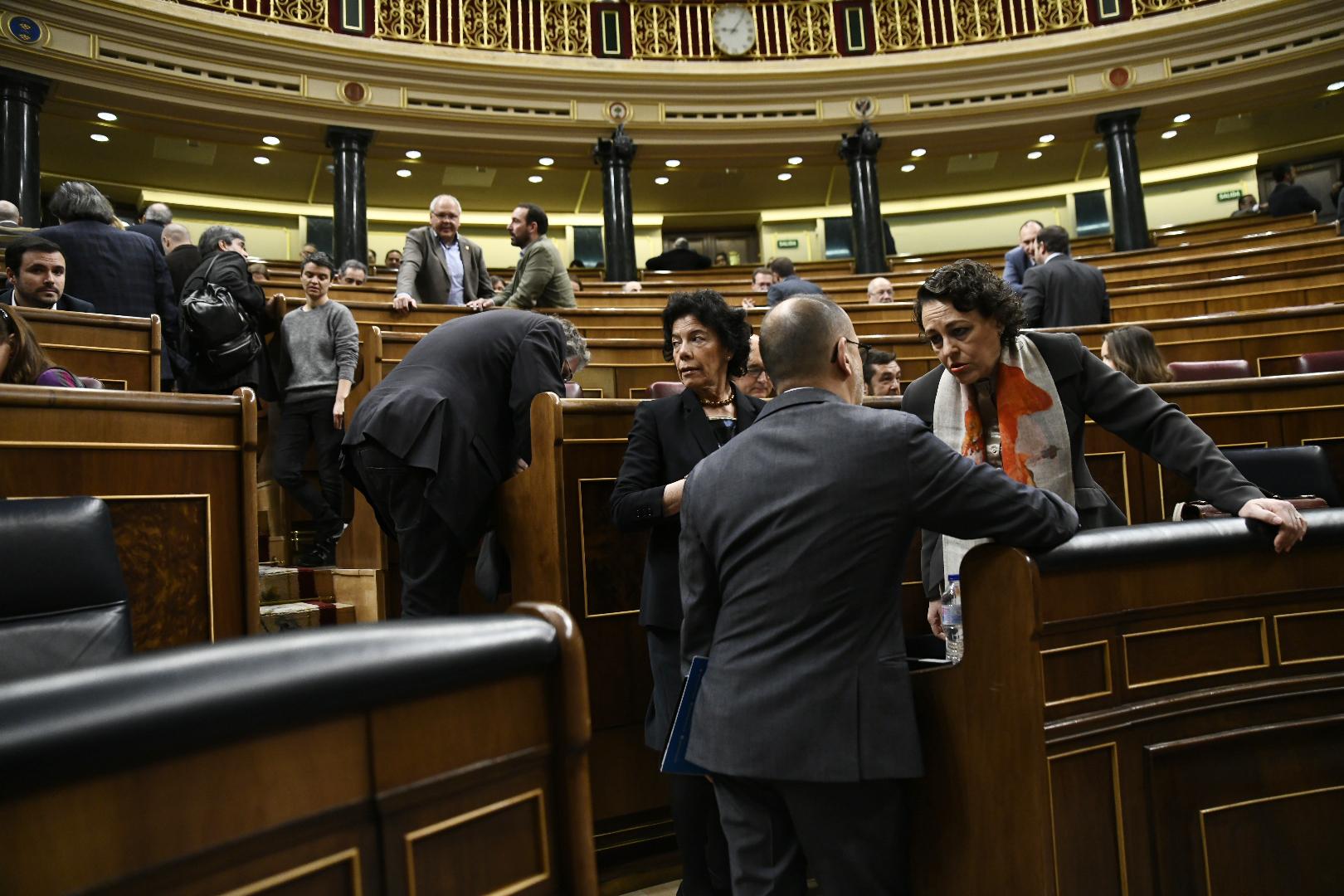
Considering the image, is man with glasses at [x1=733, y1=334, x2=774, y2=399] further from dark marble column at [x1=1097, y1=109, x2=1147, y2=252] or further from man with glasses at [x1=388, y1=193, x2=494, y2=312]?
dark marble column at [x1=1097, y1=109, x2=1147, y2=252]

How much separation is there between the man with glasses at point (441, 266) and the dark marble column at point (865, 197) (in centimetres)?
625

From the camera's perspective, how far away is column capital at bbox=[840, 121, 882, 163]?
10.3m

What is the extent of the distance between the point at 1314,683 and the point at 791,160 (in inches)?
405

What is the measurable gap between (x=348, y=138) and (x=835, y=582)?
31.0 feet

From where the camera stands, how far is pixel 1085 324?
4.63m

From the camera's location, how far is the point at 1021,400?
66.3 inches

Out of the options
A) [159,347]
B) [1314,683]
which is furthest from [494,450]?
[159,347]

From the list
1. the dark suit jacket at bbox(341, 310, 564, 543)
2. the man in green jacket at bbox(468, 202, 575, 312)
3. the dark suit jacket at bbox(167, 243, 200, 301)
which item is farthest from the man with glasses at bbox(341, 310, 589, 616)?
the dark suit jacket at bbox(167, 243, 200, 301)

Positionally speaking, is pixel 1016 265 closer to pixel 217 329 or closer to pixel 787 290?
pixel 787 290

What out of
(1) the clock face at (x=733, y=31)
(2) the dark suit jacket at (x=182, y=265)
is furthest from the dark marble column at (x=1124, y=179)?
(2) the dark suit jacket at (x=182, y=265)

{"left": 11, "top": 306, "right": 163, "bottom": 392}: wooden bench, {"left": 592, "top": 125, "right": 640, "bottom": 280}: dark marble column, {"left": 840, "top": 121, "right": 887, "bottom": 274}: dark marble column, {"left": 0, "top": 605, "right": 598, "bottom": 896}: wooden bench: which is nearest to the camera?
{"left": 0, "top": 605, "right": 598, "bottom": 896}: wooden bench

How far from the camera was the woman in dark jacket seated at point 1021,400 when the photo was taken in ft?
5.47

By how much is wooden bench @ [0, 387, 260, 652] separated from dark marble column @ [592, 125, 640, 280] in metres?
8.01

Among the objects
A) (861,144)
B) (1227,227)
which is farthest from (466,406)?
(1227,227)
